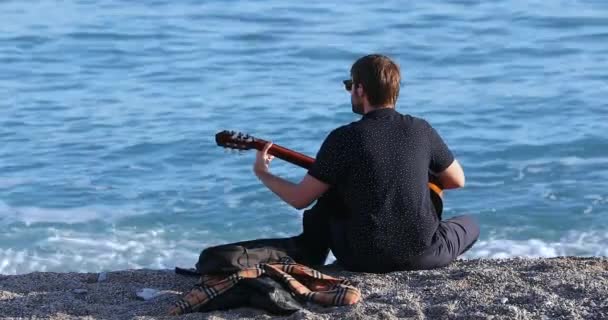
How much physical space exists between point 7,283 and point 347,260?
5.04ft

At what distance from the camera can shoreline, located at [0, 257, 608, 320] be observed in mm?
4703

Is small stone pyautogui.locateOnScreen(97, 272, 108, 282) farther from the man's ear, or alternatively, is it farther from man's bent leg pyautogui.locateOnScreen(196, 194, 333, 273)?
the man's ear

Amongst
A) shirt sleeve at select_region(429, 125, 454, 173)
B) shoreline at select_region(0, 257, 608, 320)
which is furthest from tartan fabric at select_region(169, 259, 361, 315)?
shirt sleeve at select_region(429, 125, 454, 173)

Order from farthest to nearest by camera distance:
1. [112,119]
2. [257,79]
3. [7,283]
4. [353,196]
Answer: [257,79] < [112,119] < [7,283] < [353,196]

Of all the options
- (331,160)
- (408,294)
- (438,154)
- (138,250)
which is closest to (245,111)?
(138,250)

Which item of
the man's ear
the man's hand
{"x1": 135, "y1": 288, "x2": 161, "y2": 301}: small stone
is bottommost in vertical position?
{"x1": 135, "y1": 288, "x2": 161, "y2": 301}: small stone

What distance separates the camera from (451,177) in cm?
541

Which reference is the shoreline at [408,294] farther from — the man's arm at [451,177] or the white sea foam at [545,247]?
the white sea foam at [545,247]

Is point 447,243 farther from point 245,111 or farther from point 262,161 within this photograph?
point 245,111

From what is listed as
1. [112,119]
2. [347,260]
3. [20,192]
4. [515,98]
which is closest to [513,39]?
[515,98]

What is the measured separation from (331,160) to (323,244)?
0.54 metres

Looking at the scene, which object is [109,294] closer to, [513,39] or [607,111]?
[607,111]

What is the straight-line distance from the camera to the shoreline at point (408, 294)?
470cm

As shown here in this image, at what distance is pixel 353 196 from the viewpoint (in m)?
5.14
